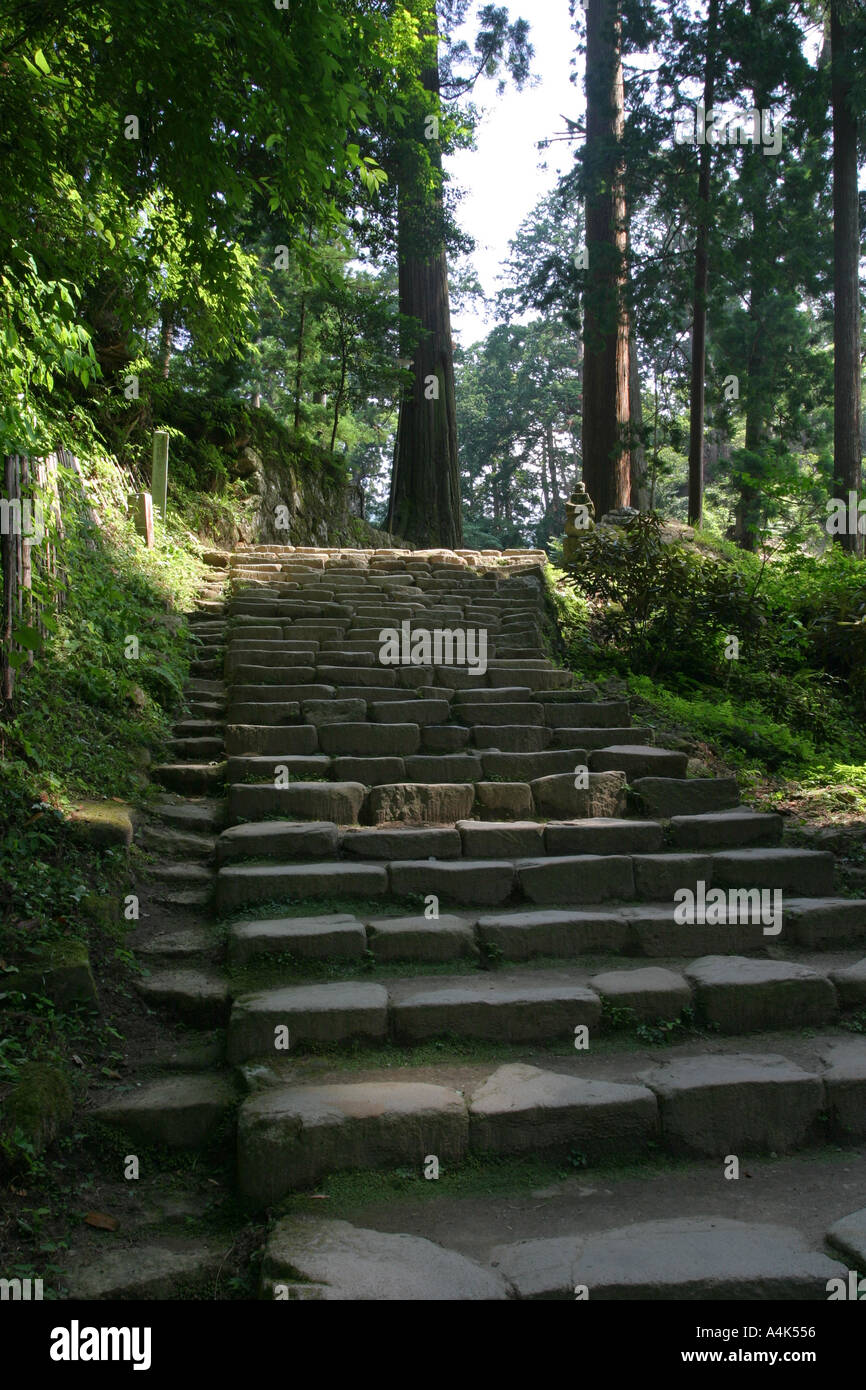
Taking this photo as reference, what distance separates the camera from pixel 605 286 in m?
12.9

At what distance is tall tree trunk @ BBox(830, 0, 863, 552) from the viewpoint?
11602 millimetres

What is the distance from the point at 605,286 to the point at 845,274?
120 inches

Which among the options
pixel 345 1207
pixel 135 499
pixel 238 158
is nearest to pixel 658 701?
pixel 238 158

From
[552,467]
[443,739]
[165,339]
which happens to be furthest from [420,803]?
[552,467]

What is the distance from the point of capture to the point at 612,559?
25.9ft

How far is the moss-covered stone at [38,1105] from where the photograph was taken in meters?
2.65

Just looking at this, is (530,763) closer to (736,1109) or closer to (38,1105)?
(736,1109)

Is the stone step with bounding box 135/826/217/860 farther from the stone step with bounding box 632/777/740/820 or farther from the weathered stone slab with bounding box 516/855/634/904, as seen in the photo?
the stone step with bounding box 632/777/740/820

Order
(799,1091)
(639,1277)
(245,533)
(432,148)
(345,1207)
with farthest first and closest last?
(432,148) → (245,533) → (799,1091) → (345,1207) → (639,1277)

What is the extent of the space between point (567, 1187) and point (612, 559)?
19.2 ft

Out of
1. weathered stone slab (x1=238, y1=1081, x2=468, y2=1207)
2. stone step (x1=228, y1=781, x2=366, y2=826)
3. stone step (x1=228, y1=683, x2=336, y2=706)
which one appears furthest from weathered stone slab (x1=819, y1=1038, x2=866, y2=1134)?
stone step (x1=228, y1=683, x2=336, y2=706)

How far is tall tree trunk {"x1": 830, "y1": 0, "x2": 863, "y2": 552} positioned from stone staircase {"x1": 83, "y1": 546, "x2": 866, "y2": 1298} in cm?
765

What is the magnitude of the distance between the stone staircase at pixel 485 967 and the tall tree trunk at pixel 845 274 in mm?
7645

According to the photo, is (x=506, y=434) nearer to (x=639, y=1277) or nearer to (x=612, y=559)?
(x=612, y=559)
